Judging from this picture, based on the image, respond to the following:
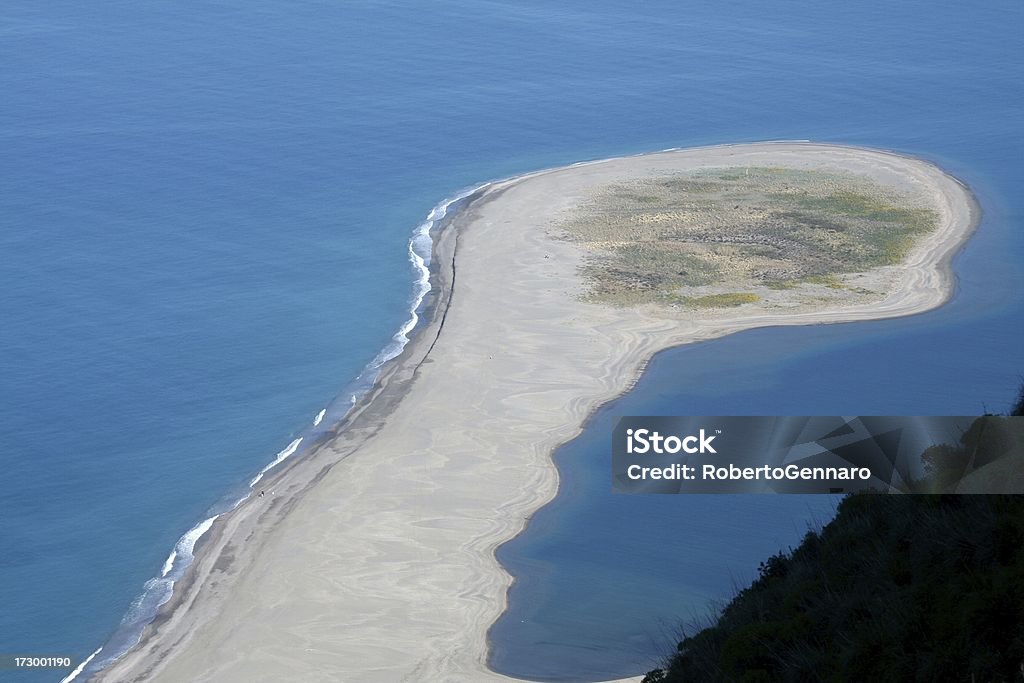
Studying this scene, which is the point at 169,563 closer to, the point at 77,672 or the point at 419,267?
the point at 77,672

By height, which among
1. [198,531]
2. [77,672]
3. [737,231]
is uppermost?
[737,231]

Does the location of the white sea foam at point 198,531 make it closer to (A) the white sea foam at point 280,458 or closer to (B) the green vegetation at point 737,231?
(A) the white sea foam at point 280,458

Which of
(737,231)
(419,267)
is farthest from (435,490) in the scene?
(737,231)

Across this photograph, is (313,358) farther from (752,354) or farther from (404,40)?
(404,40)

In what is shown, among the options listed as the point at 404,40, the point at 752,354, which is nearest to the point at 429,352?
the point at 752,354

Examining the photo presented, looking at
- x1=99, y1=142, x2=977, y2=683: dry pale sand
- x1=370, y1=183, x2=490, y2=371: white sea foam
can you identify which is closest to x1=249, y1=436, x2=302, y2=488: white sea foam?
x1=99, y1=142, x2=977, y2=683: dry pale sand
